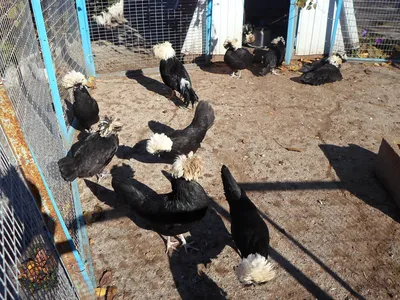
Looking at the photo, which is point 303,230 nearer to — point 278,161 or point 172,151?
point 278,161

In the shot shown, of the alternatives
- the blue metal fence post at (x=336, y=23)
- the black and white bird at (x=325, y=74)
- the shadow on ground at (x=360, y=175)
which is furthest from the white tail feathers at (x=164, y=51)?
the blue metal fence post at (x=336, y=23)

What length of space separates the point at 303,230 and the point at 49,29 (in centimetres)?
441

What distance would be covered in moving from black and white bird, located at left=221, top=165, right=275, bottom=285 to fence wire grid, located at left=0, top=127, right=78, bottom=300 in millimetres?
1419

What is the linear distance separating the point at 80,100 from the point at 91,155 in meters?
1.49

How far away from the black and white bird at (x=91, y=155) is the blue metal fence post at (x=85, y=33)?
3.47 meters

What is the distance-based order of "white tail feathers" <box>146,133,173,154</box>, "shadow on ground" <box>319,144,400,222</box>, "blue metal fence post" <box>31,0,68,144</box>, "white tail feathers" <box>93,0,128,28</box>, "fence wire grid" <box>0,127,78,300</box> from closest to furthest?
1. "fence wire grid" <box>0,127,78,300</box>
2. "blue metal fence post" <box>31,0,68,144</box>
3. "shadow on ground" <box>319,144,400,222</box>
4. "white tail feathers" <box>146,133,173,154</box>
5. "white tail feathers" <box>93,0,128,28</box>

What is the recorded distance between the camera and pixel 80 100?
17.6 feet

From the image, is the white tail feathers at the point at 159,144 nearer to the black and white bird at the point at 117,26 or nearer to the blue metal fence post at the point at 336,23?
the black and white bird at the point at 117,26

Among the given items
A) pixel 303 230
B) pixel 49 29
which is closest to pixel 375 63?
pixel 303 230

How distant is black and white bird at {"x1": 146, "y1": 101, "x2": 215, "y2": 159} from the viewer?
455cm

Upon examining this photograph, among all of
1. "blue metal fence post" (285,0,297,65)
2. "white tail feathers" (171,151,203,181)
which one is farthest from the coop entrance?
"white tail feathers" (171,151,203,181)

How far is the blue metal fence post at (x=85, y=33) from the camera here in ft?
22.9

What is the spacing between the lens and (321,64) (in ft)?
25.2

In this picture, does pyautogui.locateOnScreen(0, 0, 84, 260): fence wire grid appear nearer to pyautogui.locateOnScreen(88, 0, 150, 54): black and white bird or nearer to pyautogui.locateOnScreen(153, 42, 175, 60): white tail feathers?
pyautogui.locateOnScreen(153, 42, 175, 60): white tail feathers
